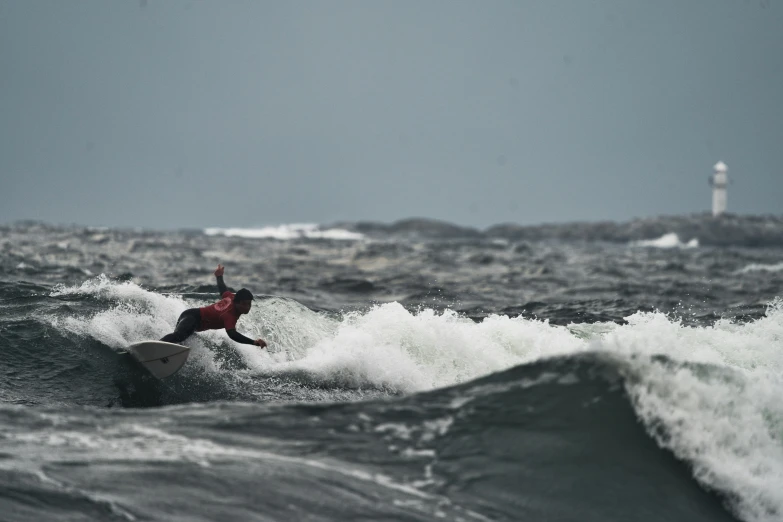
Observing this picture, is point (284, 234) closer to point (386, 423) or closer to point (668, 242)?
point (668, 242)

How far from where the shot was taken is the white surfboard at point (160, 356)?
451 inches

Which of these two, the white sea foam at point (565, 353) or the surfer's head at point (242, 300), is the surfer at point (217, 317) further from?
the white sea foam at point (565, 353)

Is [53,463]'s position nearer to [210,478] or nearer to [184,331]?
[210,478]

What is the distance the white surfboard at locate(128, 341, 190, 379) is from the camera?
37.6 feet

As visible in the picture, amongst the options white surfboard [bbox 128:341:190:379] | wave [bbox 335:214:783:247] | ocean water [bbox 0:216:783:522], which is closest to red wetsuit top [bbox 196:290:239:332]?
ocean water [bbox 0:216:783:522]

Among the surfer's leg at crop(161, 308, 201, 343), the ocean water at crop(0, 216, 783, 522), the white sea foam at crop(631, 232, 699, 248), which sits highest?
the white sea foam at crop(631, 232, 699, 248)

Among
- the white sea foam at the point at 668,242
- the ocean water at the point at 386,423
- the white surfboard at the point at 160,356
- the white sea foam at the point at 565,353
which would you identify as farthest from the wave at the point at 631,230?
the white surfboard at the point at 160,356

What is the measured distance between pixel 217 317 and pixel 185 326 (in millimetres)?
461

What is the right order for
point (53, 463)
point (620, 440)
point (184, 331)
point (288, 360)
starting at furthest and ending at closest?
point (288, 360)
point (184, 331)
point (620, 440)
point (53, 463)

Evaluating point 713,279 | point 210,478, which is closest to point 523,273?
point 713,279

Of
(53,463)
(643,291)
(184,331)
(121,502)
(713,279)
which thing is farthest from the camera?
(713,279)

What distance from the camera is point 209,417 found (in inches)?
335

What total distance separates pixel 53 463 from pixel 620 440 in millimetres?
5078

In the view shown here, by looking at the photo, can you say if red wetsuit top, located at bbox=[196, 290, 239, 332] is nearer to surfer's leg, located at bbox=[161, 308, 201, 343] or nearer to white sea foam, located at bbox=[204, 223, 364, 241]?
surfer's leg, located at bbox=[161, 308, 201, 343]
